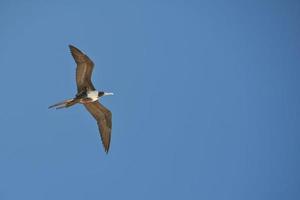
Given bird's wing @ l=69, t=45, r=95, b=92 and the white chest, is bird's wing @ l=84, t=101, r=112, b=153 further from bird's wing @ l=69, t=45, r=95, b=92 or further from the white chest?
bird's wing @ l=69, t=45, r=95, b=92

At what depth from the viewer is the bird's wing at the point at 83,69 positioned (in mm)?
18891

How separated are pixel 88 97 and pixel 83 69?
863mm

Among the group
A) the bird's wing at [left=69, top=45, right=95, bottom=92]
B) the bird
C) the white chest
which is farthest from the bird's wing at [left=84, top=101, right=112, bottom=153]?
the bird's wing at [left=69, top=45, right=95, bottom=92]

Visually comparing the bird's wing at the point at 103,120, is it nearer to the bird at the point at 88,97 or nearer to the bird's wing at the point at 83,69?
the bird at the point at 88,97

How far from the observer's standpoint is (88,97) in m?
19.2

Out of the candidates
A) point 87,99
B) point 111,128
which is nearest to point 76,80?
point 87,99

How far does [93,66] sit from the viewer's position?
1906cm

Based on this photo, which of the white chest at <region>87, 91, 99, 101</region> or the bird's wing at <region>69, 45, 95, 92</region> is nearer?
the bird's wing at <region>69, 45, 95, 92</region>

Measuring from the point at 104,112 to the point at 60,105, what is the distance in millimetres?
2047

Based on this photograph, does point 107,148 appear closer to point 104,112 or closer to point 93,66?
point 104,112

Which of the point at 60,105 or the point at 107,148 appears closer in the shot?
the point at 60,105

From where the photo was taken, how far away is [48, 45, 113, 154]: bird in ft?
62.0

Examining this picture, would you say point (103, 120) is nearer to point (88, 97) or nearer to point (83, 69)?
point (88, 97)

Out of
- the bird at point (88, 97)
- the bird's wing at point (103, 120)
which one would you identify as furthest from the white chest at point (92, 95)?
the bird's wing at point (103, 120)
